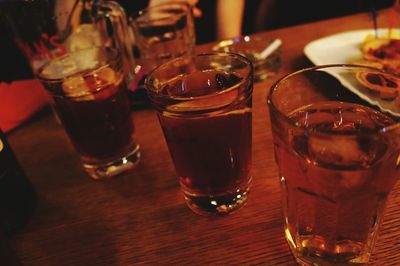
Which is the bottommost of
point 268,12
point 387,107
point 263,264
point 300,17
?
point 300,17

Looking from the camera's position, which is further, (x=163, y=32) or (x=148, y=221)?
(x=163, y=32)

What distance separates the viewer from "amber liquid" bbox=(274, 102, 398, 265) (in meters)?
0.38

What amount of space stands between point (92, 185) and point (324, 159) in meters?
0.44

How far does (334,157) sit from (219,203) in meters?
0.22

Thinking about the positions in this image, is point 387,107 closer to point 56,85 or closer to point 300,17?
point 56,85

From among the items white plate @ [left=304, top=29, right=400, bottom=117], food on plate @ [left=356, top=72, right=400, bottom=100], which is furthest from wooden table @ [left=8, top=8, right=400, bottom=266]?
white plate @ [left=304, top=29, right=400, bottom=117]

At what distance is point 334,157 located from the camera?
1.28 ft

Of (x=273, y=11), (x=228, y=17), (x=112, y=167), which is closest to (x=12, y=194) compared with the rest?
(x=112, y=167)

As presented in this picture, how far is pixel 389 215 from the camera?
0.52 meters

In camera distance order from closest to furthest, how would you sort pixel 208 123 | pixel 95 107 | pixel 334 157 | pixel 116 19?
pixel 334 157, pixel 208 123, pixel 95 107, pixel 116 19

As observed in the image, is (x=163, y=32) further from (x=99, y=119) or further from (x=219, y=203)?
(x=219, y=203)

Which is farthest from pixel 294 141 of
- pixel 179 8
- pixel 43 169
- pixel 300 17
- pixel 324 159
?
pixel 300 17

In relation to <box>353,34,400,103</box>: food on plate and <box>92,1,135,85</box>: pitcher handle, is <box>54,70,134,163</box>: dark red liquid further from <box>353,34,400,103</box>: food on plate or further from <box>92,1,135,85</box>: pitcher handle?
<box>353,34,400,103</box>: food on plate

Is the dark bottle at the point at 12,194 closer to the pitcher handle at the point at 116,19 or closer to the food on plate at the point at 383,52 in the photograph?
the pitcher handle at the point at 116,19
